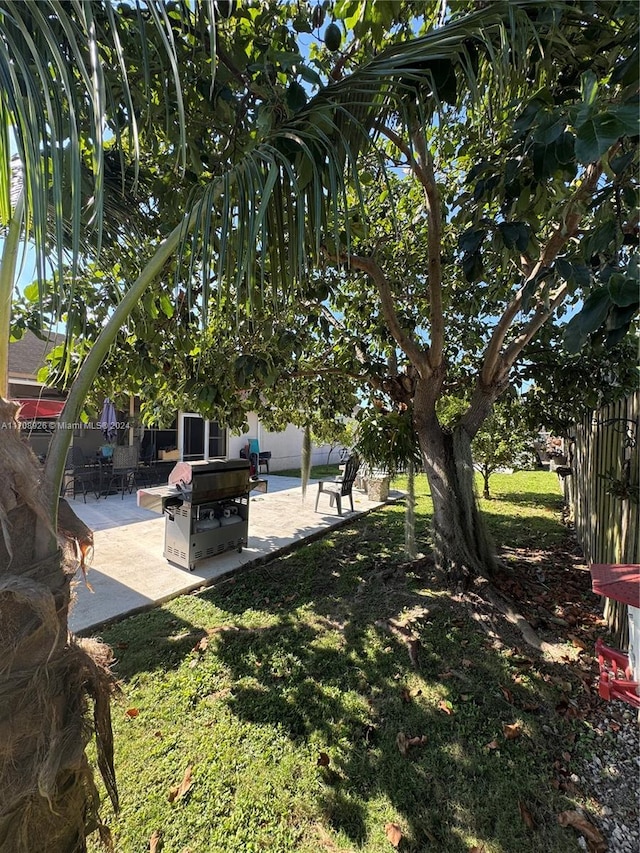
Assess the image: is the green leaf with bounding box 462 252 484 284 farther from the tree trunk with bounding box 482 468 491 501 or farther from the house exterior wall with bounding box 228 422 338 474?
the house exterior wall with bounding box 228 422 338 474

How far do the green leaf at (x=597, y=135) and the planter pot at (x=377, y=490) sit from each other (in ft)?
31.0

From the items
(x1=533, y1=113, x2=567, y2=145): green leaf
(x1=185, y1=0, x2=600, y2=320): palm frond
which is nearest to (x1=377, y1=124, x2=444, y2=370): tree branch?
(x1=185, y1=0, x2=600, y2=320): palm frond

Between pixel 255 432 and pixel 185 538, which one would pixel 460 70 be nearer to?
pixel 185 538

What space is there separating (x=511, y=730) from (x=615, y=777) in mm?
526

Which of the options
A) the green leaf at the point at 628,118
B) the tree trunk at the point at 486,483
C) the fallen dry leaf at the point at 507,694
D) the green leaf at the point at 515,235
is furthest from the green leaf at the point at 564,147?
the tree trunk at the point at 486,483

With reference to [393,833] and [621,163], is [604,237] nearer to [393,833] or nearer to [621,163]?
[621,163]

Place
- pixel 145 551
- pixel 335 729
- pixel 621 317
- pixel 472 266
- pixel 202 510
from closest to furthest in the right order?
pixel 621 317 → pixel 472 266 → pixel 335 729 → pixel 202 510 → pixel 145 551

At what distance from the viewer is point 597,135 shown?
1106 millimetres

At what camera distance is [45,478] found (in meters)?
1.18

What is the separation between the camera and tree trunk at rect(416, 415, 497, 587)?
448 centimetres

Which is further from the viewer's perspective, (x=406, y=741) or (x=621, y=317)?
(x=406, y=741)

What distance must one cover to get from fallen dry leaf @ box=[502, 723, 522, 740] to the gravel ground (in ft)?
1.13

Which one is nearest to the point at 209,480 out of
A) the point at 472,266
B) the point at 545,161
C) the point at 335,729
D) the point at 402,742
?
the point at 335,729

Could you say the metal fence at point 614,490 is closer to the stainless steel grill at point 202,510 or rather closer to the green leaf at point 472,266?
the green leaf at point 472,266
